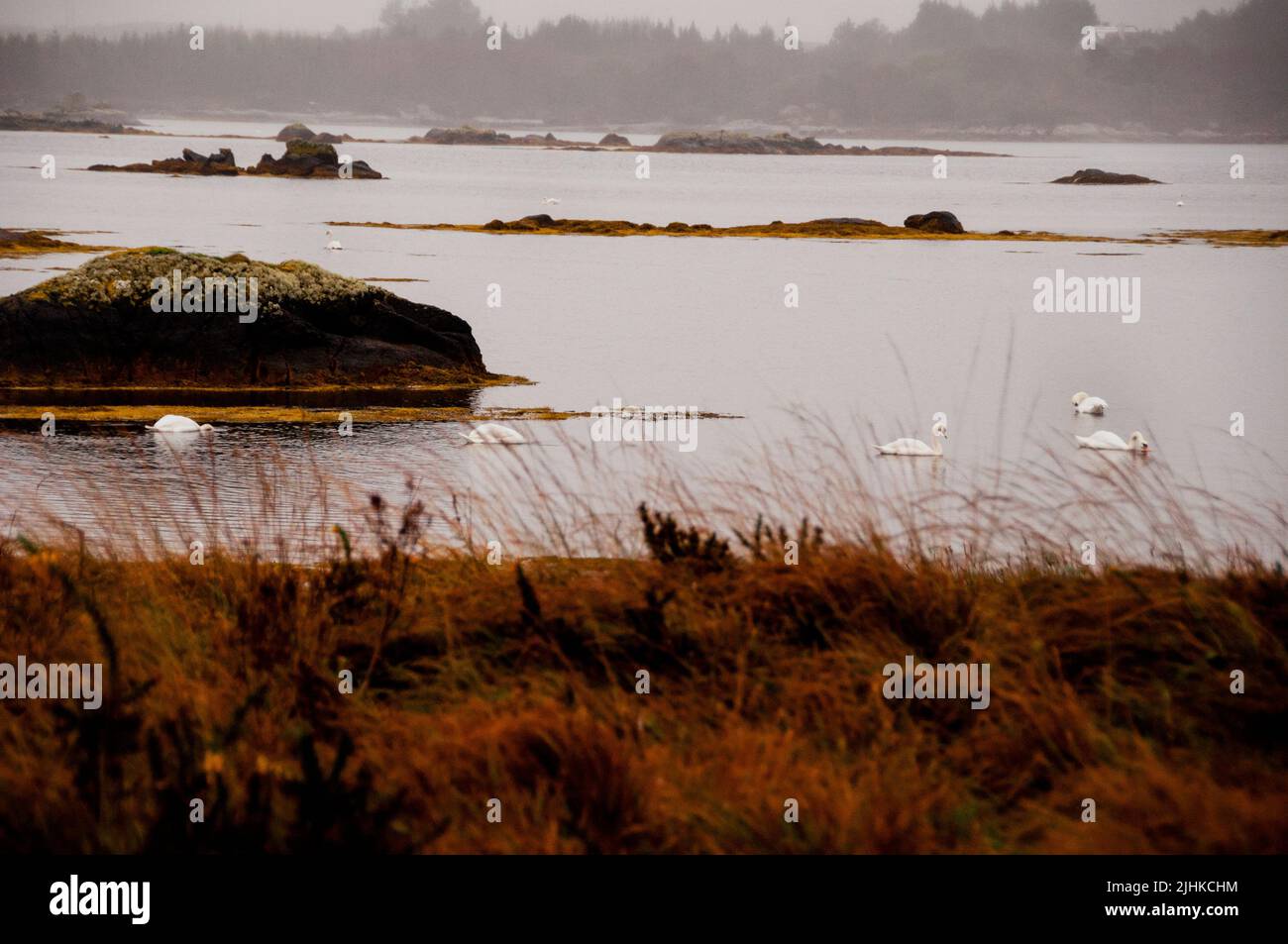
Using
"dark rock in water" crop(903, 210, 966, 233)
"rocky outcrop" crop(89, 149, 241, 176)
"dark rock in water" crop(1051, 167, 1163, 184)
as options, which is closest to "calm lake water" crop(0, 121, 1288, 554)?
"dark rock in water" crop(903, 210, 966, 233)

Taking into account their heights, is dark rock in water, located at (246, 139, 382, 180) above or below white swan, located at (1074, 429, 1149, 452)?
above

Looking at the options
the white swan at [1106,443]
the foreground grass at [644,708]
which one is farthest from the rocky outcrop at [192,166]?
the foreground grass at [644,708]

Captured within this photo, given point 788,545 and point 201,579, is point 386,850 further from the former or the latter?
point 201,579

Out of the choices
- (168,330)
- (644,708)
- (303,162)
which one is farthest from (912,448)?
(303,162)

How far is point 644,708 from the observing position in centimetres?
579

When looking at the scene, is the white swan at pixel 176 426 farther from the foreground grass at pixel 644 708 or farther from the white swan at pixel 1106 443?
the white swan at pixel 1106 443

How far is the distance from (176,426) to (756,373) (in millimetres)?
10739

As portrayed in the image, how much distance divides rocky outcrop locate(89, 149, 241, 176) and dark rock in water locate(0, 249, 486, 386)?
121817mm

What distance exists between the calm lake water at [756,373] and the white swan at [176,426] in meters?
0.24

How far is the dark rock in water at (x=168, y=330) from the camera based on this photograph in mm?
18969

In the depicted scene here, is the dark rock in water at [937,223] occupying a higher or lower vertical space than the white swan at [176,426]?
higher

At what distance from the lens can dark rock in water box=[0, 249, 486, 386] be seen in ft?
62.2

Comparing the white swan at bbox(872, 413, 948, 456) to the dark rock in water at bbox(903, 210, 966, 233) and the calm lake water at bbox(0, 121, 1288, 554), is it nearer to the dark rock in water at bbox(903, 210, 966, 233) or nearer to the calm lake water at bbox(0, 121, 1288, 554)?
the calm lake water at bbox(0, 121, 1288, 554)
